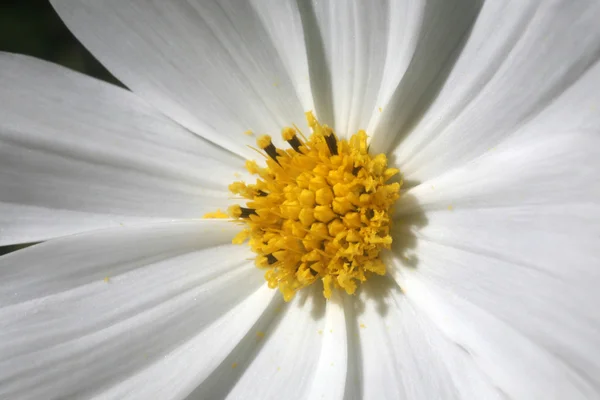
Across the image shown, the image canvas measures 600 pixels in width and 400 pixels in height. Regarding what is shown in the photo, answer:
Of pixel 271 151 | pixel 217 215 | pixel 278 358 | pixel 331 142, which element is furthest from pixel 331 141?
pixel 278 358

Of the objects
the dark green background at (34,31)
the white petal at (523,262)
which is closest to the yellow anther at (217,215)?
the white petal at (523,262)

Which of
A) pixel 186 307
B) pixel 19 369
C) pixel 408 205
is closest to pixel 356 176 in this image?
pixel 408 205

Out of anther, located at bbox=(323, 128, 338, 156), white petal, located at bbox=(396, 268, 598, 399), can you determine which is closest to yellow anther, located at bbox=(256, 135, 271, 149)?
anther, located at bbox=(323, 128, 338, 156)

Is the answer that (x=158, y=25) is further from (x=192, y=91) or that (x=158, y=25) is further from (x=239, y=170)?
(x=239, y=170)

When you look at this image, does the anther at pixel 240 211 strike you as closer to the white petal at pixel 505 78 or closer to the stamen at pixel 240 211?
the stamen at pixel 240 211

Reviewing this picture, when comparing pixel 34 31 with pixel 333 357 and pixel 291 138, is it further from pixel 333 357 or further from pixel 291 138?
pixel 333 357
